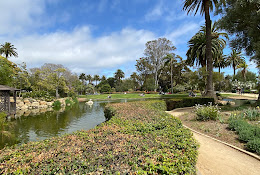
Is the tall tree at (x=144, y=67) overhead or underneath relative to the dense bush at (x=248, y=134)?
overhead

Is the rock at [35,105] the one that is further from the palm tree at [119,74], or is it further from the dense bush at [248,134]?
the palm tree at [119,74]

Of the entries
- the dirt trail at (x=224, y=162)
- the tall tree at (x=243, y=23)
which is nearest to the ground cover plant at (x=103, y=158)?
the dirt trail at (x=224, y=162)

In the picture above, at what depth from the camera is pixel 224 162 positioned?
3.64 metres

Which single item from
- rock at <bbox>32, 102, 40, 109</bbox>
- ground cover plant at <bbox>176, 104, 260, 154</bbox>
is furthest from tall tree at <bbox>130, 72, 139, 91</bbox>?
ground cover plant at <bbox>176, 104, 260, 154</bbox>

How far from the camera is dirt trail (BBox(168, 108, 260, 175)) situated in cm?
326

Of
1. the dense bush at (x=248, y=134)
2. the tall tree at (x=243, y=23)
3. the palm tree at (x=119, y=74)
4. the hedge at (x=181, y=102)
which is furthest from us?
the palm tree at (x=119, y=74)

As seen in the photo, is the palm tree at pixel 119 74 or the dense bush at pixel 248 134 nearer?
the dense bush at pixel 248 134

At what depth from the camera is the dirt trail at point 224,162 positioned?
3.26 m

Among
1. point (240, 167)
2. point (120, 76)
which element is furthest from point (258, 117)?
point (120, 76)

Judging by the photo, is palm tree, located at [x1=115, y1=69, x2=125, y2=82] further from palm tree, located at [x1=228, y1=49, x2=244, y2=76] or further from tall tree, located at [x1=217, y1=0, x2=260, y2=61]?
tall tree, located at [x1=217, y1=0, x2=260, y2=61]

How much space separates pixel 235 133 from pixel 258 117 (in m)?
2.29

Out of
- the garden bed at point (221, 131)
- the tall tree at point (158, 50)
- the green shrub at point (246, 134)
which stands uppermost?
the tall tree at point (158, 50)

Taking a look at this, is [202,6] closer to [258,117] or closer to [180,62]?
[258,117]

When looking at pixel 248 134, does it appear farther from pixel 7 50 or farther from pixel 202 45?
pixel 7 50
